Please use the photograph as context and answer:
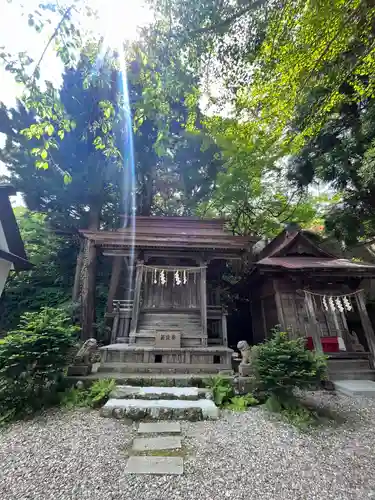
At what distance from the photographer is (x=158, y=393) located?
15.5ft

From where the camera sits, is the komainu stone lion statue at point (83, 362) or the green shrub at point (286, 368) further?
the komainu stone lion statue at point (83, 362)

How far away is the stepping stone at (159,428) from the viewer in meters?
3.63

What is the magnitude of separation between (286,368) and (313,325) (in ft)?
11.4

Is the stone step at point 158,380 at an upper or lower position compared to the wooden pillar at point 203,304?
lower

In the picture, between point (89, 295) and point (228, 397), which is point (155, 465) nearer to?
point (228, 397)

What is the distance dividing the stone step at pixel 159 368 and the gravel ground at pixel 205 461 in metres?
1.94

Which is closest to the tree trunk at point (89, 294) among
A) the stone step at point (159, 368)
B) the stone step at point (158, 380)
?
the stone step at point (159, 368)

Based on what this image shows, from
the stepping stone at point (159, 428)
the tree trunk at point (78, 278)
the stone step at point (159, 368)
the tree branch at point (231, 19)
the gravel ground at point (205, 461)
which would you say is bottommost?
the gravel ground at point (205, 461)

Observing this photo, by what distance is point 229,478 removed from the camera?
2.63 metres

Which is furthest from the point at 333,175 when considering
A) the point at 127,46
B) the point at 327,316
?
the point at 127,46

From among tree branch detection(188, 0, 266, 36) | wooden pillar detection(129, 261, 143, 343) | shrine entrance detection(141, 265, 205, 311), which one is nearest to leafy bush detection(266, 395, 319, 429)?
shrine entrance detection(141, 265, 205, 311)

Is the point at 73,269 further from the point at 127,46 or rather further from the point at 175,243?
the point at 127,46

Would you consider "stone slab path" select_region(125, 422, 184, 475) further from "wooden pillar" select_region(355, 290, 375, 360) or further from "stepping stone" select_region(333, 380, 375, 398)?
"wooden pillar" select_region(355, 290, 375, 360)

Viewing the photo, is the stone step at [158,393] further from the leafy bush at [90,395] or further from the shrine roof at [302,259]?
the shrine roof at [302,259]
